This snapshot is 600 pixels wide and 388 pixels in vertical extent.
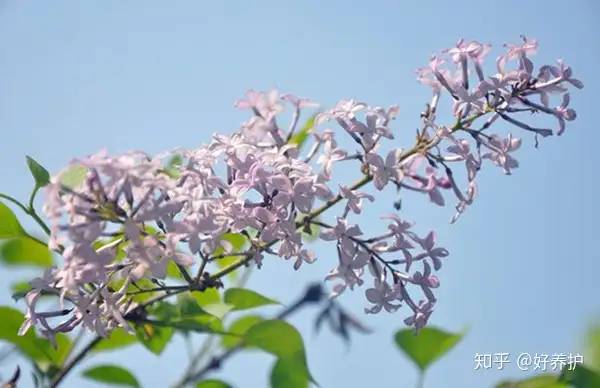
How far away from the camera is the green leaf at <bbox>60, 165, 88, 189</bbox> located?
49.8 inches

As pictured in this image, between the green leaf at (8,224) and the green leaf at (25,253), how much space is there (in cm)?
28

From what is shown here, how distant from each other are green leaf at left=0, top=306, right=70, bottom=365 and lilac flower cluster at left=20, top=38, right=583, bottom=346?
0.83 feet

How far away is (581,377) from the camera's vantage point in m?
1.67

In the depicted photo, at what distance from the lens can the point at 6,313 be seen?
170 cm

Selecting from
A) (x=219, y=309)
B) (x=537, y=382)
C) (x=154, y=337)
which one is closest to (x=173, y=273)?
(x=154, y=337)

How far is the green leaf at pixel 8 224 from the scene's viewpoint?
165 centimetres

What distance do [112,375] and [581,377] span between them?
961 mm

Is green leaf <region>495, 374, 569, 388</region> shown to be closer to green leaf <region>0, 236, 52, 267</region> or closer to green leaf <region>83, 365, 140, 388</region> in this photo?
green leaf <region>83, 365, 140, 388</region>

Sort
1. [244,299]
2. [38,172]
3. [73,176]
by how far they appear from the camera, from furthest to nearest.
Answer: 1. [244,299]
2. [38,172]
3. [73,176]

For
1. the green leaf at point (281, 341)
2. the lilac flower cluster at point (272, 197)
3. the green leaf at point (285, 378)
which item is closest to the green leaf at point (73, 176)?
the lilac flower cluster at point (272, 197)

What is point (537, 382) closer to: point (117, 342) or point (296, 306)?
point (296, 306)

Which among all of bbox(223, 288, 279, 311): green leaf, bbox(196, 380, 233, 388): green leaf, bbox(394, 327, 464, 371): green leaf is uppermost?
bbox(223, 288, 279, 311): green leaf

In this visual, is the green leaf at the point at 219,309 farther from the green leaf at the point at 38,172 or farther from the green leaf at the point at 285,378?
the green leaf at the point at 38,172

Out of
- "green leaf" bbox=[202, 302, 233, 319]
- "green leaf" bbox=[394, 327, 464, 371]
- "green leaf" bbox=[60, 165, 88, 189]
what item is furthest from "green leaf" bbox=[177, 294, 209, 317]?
"green leaf" bbox=[394, 327, 464, 371]
